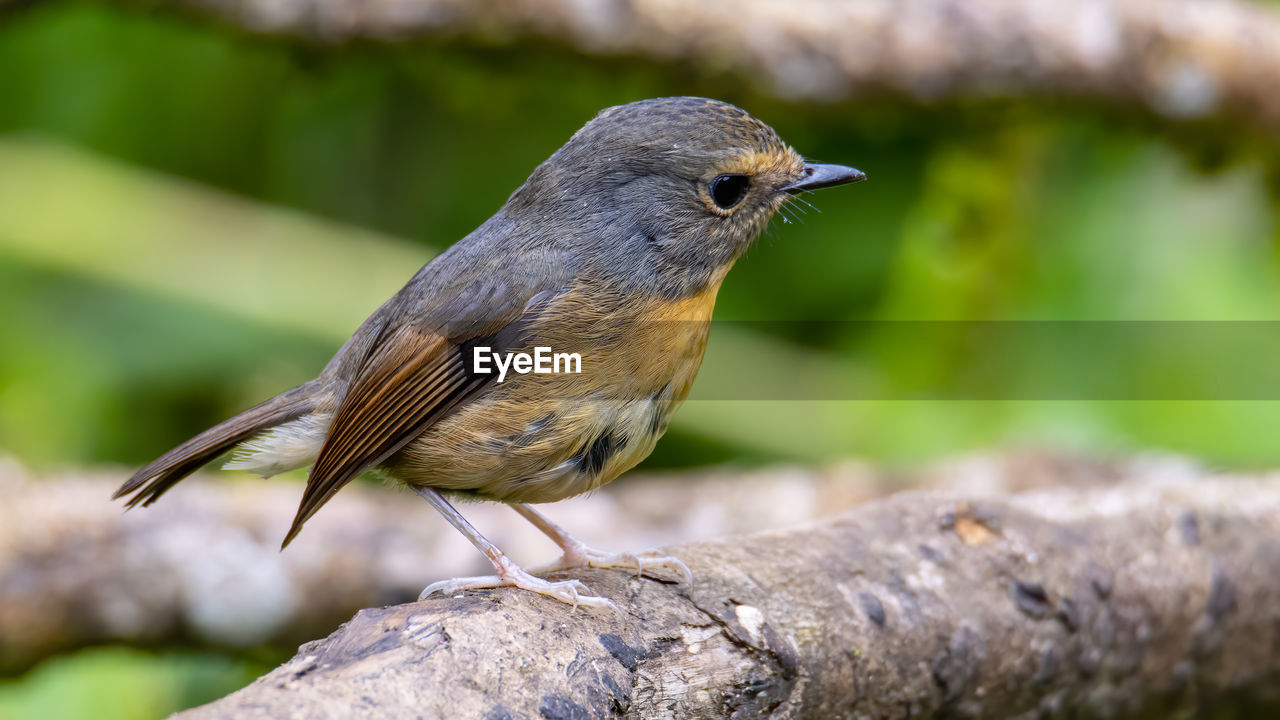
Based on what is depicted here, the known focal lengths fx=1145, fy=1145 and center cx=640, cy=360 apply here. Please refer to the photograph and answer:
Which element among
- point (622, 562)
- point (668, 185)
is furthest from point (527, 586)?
point (668, 185)

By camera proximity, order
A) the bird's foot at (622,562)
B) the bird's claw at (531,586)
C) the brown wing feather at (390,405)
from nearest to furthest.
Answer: the bird's claw at (531,586)
the bird's foot at (622,562)
the brown wing feather at (390,405)

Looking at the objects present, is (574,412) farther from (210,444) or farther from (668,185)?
(210,444)

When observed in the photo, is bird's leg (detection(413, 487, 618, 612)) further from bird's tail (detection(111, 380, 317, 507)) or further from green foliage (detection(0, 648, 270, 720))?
green foliage (detection(0, 648, 270, 720))

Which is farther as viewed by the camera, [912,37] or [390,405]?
[912,37]

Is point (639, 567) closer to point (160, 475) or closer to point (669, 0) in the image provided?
point (160, 475)

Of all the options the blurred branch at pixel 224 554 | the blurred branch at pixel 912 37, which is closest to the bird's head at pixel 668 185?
the blurred branch at pixel 224 554

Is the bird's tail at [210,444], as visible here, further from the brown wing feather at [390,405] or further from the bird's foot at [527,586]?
the bird's foot at [527,586]

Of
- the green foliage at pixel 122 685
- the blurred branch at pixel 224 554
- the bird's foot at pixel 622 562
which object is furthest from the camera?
the green foliage at pixel 122 685
